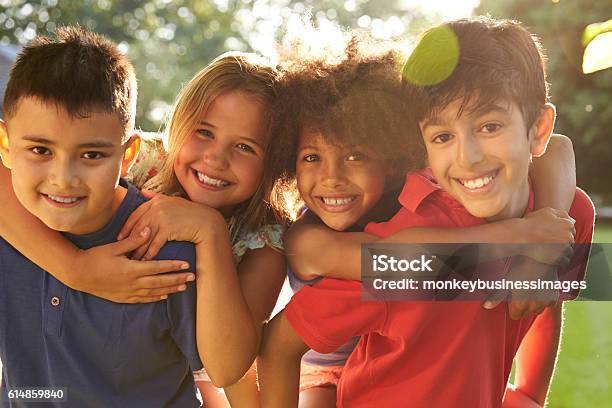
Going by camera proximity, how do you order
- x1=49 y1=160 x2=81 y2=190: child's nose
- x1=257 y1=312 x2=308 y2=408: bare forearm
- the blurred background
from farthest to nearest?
the blurred background → x1=257 y1=312 x2=308 y2=408: bare forearm → x1=49 y1=160 x2=81 y2=190: child's nose

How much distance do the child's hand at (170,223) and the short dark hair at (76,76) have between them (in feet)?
0.43

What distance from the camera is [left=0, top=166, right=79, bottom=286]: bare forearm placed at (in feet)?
3.75

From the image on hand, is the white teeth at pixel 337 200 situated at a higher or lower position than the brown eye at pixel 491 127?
lower

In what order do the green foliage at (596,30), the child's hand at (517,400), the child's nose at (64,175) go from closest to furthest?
the green foliage at (596,30), the child's nose at (64,175), the child's hand at (517,400)

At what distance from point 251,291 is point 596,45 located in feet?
2.12

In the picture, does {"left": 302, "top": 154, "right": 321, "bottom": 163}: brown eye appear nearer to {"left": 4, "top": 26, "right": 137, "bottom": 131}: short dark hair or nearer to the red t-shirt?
the red t-shirt

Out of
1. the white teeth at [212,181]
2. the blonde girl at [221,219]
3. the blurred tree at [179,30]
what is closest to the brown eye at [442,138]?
the blonde girl at [221,219]

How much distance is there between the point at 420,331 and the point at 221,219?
0.34m

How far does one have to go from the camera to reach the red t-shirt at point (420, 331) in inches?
44.6

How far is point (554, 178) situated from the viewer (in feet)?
3.99

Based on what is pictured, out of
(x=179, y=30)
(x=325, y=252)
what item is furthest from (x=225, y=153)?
(x=179, y=30)

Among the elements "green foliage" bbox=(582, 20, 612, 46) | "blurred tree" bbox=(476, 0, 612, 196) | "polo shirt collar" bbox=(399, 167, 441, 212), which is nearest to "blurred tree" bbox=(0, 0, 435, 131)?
"blurred tree" bbox=(476, 0, 612, 196)

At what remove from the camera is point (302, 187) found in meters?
1.22

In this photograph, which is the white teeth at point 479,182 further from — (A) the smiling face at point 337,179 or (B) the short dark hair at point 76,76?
(B) the short dark hair at point 76,76
